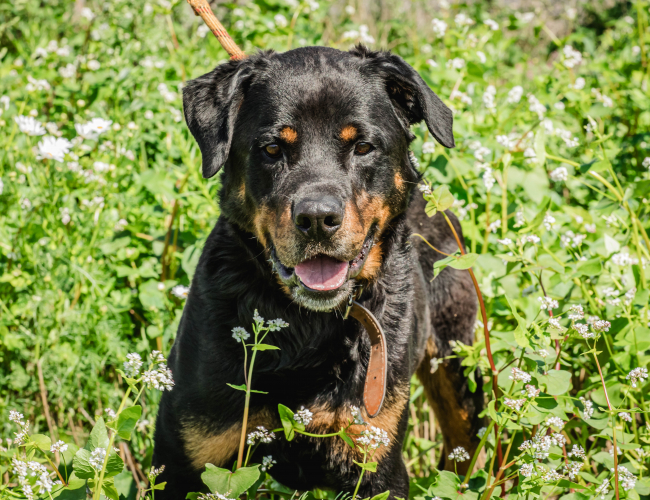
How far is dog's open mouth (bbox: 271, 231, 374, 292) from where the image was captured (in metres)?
2.59

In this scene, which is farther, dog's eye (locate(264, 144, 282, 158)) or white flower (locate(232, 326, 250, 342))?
A: dog's eye (locate(264, 144, 282, 158))

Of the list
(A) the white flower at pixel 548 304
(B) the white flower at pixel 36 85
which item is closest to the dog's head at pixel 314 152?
(A) the white flower at pixel 548 304

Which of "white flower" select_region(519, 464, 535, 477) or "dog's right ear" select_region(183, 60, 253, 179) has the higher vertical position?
"dog's right ear" select_region(183, 60, 253, 179)

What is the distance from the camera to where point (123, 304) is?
3.87 m

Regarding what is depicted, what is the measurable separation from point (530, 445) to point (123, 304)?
2.52m

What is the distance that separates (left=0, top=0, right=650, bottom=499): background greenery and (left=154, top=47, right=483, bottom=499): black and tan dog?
47 centimetres

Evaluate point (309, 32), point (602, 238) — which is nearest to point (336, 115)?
point (602, 238)

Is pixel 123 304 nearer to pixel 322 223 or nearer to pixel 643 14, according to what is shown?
pixel 322 223

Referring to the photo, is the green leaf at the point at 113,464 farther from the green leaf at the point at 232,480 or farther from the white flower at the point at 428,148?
the white flower at the point at 428,148

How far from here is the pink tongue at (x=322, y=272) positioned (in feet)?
8.50

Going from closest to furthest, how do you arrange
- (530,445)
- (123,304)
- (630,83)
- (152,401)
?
(530,445) → (152,401) → (123,304) → (630,83)

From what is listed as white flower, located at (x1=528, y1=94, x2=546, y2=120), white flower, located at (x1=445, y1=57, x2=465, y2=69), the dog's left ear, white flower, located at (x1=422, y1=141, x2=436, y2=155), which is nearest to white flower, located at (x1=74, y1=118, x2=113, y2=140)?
the dog's left ear

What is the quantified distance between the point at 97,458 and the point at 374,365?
3.70ft

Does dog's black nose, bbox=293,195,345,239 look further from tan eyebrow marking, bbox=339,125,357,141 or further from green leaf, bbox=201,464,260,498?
green leaf, bbox=201,464,260,498
